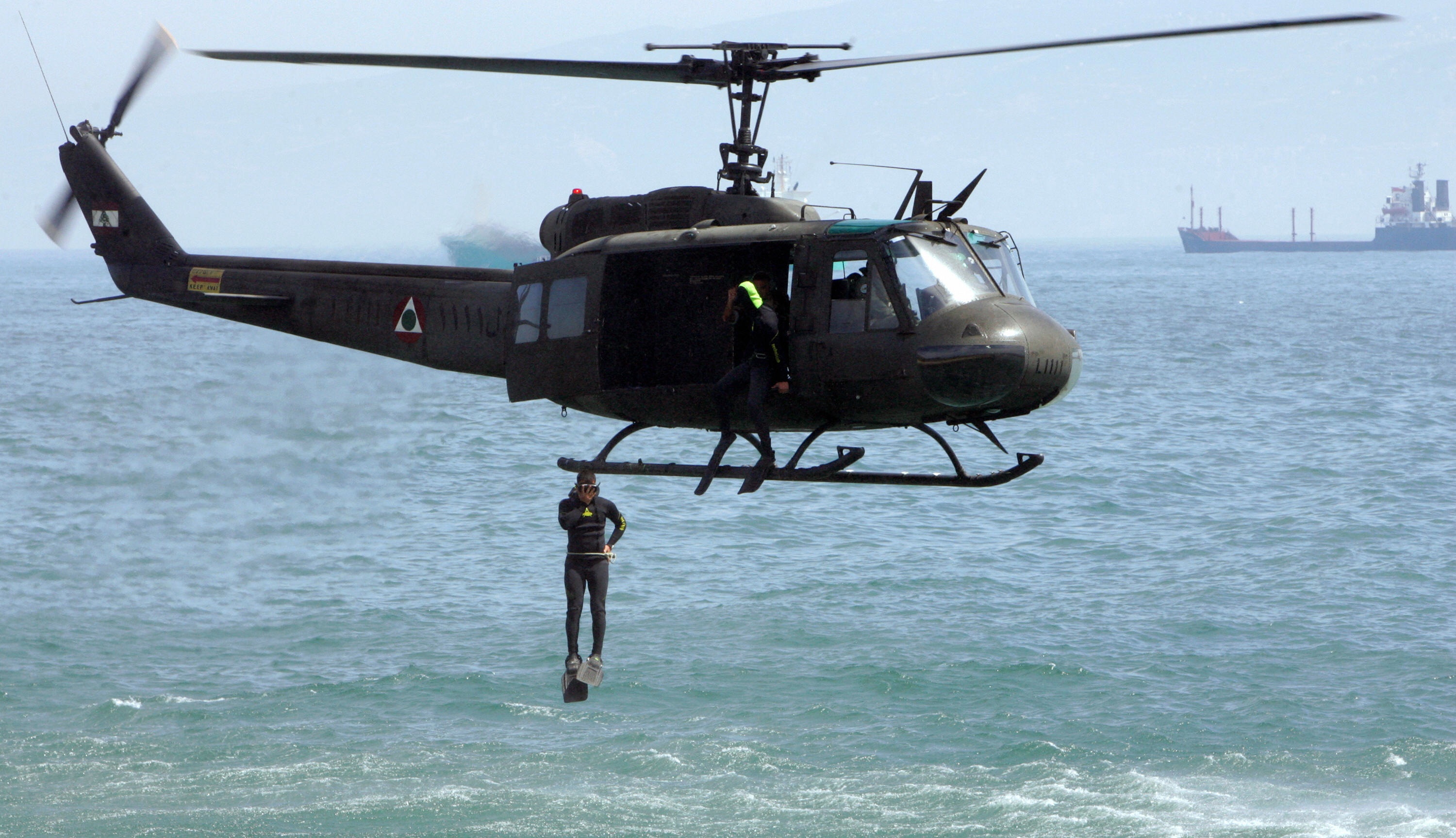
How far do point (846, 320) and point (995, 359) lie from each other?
1882 mm

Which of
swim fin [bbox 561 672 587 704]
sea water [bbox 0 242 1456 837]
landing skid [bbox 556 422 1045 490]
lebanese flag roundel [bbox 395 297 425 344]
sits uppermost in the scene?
lebanese flag roundel [bbox 395 297 425 344]

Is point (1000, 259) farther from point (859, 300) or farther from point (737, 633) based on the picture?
point (737, 633)

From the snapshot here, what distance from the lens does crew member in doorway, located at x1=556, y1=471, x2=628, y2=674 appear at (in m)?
19.4

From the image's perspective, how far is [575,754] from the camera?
4709 centimetres

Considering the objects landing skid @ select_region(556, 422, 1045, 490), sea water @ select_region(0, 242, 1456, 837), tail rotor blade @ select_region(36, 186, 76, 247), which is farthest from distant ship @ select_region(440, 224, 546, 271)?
landing skid @ select_region(556, 422, 1045, 490)

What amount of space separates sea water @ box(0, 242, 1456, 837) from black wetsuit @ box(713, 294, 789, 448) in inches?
1062

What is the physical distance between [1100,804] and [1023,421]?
5590 centimetres

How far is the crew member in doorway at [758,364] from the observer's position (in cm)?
1642

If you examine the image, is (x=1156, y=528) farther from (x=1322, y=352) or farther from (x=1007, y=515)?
(x=1322, y=352)

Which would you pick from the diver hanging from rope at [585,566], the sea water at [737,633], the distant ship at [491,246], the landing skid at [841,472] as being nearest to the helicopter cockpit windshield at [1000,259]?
the landing skid at [841,472]

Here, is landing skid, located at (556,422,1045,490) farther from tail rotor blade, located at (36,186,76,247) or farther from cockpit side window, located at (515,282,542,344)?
tail rotor blade, located at (36,186,76,247)

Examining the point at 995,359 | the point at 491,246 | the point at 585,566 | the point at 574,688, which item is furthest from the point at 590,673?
the point at 491,246

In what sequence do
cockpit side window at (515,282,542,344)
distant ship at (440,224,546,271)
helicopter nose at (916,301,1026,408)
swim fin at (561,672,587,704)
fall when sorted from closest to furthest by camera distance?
helicopter nose at (916,301,1026,408), cockpit side window at (515,282,542,344), swim fin at (561,672,587,704), distant ship at (440,224,546,271)

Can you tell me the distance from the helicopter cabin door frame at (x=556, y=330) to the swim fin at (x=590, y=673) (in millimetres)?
3871
